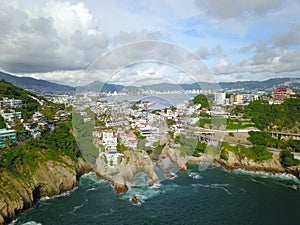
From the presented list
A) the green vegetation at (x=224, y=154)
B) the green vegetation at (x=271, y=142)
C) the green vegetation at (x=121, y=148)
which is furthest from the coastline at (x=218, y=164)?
the green vegetation at (x=271, y=142)

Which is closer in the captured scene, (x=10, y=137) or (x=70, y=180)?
(x=70, y=180)

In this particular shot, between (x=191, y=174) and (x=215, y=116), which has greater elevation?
(x=215, y=116)

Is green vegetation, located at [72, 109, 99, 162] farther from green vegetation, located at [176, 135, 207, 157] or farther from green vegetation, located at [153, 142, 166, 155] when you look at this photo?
green vegetation, located at [176, 135, 207, 157]

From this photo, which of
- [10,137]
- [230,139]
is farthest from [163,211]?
[230,139]

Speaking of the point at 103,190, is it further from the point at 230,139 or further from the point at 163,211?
the point at 230,139

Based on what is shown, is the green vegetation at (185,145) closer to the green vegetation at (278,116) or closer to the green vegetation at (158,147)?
the green vegetation at (158,147)

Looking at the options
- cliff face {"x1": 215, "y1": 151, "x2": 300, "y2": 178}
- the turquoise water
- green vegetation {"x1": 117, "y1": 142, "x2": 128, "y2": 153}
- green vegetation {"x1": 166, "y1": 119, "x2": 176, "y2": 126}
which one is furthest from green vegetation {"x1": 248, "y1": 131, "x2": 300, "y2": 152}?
green vegetation {"x1": 117, "y1": 142, "x2": 128, "y2": 153}
